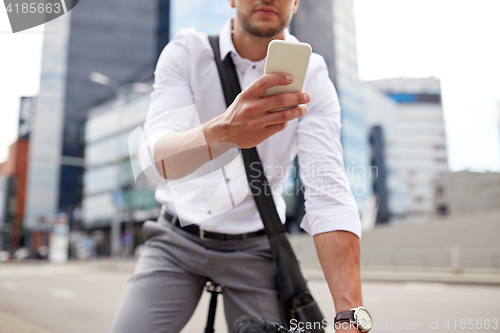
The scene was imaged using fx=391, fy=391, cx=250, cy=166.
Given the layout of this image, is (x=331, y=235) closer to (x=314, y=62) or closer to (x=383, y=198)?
(x=314, y=62)

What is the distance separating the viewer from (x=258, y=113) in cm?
78

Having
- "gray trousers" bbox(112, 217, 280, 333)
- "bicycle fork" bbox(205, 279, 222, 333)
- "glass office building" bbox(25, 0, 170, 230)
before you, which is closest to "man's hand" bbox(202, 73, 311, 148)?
"gray trousers" bbox(112, 217, 280, 333)

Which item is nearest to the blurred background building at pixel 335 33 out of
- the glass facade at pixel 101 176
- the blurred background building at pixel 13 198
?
the glass facade at pixel 101 176

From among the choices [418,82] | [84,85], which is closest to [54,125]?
[84,85]

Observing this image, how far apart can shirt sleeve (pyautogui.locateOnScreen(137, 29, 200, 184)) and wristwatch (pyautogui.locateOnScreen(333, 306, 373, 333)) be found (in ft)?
2.07

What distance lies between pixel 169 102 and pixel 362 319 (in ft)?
2.85

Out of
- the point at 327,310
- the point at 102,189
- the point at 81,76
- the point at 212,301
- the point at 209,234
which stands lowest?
the point at 327,310

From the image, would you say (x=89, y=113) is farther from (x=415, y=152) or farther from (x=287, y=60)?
(x=415, y=152)

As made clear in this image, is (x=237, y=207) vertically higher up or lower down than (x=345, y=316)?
higher up

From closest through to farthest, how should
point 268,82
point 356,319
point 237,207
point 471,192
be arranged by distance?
point 268,82
point 356,319
point 237,207
point 471,192

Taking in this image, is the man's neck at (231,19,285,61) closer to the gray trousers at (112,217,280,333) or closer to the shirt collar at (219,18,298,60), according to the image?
the shirt collar at (219,18,298,60)

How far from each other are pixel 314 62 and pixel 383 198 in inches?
1914

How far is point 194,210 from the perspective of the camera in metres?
1.47

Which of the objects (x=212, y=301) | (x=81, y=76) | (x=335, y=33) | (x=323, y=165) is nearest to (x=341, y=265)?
(x=323, y=165)
